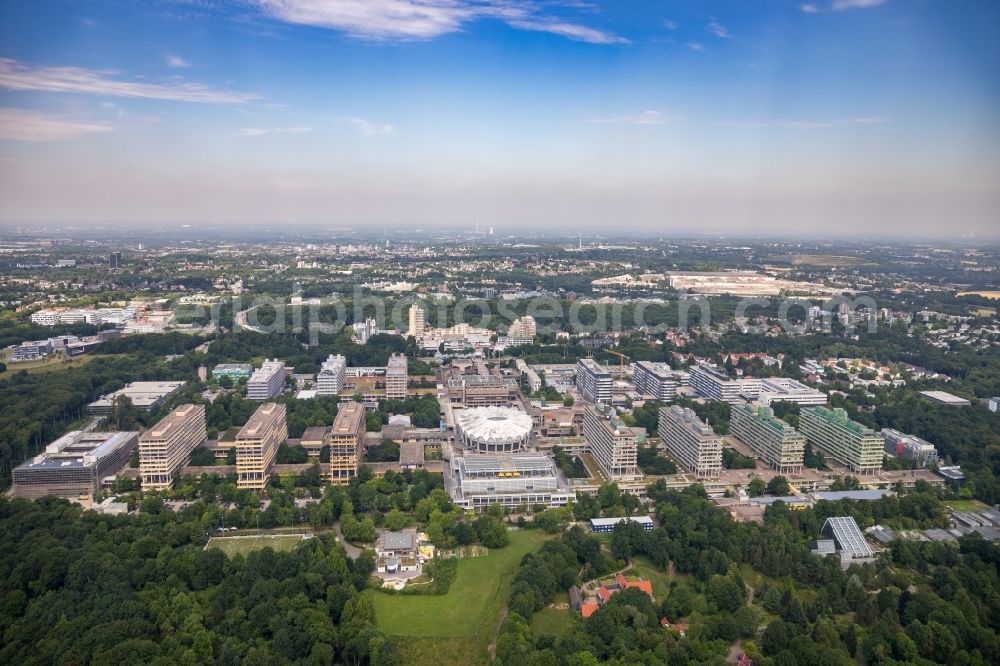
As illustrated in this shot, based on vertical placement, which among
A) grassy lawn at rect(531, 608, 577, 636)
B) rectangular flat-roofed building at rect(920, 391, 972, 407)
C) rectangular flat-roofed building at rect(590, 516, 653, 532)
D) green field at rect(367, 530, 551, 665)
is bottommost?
green field at rect(367, 530, 551, 665)

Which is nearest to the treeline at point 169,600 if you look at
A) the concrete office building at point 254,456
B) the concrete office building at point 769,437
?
the concrete office building at point 254,456

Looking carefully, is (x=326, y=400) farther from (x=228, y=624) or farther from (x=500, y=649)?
(x=500, y=649)

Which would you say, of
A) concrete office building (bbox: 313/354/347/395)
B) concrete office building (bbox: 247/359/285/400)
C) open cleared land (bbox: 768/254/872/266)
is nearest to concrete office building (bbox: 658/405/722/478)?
concrete office building (bbox: 313/354/347/395)

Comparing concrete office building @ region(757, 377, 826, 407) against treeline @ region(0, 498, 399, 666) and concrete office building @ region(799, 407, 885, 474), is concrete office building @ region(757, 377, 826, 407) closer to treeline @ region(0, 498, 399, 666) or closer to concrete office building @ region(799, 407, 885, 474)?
concrete office building @ region(799, 407, 885, 474)

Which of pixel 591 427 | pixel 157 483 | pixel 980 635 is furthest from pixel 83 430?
pixel 980 635

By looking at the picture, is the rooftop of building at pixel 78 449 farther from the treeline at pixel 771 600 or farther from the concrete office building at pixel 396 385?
the treeline at pixel 771 600
